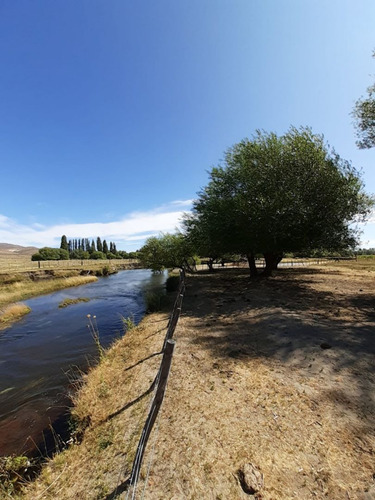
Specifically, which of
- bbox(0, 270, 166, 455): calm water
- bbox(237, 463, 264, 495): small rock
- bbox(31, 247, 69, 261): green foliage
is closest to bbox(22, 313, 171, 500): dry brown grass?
bbox(0, 270, 166, 455): calm water

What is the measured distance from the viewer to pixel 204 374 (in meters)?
5.65

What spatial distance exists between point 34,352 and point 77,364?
321 cm

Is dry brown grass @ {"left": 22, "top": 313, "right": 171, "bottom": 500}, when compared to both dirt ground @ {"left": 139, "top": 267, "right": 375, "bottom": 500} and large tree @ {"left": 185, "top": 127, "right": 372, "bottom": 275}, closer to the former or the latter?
dirt ground @ {"left": 139, "top": 267, "right": 375, "bottom": 500}

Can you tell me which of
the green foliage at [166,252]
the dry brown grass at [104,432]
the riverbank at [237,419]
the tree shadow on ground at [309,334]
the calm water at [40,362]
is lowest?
the calm water at [40,362]

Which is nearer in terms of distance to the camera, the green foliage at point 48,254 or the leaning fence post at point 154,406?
the leaning fence post at point 154,406

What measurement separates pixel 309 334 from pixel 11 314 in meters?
19.2

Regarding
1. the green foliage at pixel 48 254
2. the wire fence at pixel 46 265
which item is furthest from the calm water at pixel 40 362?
the green foliage at pixel 48 254

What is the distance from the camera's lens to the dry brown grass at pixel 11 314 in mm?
16084

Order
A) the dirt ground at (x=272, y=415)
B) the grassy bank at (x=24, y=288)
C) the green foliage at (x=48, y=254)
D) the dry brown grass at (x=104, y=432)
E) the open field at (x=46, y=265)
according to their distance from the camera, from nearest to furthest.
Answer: the dirt ground at (x=272, y=415) < the dry brown grass at (x=104, y=432) < the grassy bank at (x=24, y=288) < the open field at (x=46, y=265) < the green foliage at (x=48, y=254)

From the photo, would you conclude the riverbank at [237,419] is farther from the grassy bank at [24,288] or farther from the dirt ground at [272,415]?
the grassy bank at [24,288]

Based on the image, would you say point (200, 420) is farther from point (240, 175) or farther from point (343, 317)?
point (240, 175)

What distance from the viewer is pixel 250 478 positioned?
9.78ft

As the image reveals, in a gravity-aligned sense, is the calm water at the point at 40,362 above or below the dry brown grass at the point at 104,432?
below

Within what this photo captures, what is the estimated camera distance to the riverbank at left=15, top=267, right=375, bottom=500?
305 centimetres
